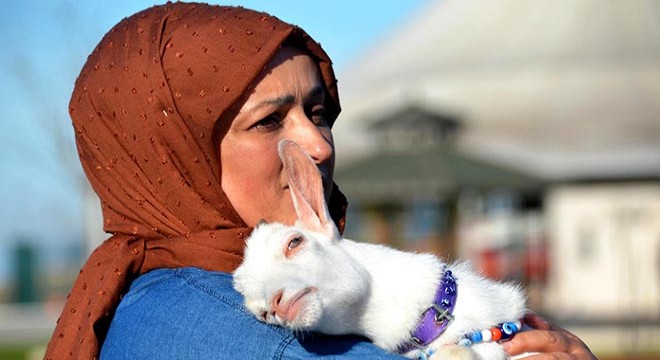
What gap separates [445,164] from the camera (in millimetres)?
24875

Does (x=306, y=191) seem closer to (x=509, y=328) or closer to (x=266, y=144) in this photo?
(x=266, y=144)

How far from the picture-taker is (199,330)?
2.87m

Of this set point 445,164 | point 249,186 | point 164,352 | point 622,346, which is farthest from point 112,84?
point 445,164

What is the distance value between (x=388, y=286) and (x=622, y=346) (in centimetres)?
1612

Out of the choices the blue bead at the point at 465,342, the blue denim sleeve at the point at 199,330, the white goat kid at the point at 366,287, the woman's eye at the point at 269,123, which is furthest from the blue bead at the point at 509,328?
the woman's eye at the point at 269,123

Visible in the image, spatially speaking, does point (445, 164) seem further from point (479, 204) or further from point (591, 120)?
point (591, 120)

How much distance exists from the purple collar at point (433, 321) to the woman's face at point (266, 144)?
2.02 feet

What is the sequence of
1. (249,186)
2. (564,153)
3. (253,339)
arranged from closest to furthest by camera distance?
(253,339) → (249,186) → (564,153)

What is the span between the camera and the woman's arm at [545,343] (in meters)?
2.98

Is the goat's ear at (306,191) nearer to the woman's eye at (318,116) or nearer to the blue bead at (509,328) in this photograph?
the blue bead at (509,328)

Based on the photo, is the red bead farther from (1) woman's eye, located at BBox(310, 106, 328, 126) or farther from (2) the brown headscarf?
(1) woman's eye, located at BBox(310, 106, 328, 126)

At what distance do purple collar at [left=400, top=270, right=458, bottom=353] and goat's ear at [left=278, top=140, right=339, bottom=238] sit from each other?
283 millimetres

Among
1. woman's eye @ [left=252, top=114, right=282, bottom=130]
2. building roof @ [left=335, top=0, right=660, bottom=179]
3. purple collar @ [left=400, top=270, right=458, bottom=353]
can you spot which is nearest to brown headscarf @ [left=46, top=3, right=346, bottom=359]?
woman's eye @ [left=252, top=114, right=282, bottom=130]

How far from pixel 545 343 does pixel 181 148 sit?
107 centimetres
